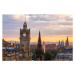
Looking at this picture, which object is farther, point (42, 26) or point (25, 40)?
point (25, 40)

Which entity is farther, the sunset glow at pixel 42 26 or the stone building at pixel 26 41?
the stone building at pixel 26 41

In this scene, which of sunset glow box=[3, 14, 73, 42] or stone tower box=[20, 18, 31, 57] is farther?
stone tower box=[20, 18, 31, 57]

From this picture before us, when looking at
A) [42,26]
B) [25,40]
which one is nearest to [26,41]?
[25,40]

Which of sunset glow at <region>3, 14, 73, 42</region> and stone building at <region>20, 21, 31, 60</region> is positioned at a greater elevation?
sunset glow at <region>3, 14, 73, 42</region>

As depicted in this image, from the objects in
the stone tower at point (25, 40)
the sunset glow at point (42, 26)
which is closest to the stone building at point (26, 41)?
the stone tower at point (25, 40)

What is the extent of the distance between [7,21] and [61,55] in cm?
276

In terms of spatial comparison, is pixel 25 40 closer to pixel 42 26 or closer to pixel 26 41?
pixel 26 41

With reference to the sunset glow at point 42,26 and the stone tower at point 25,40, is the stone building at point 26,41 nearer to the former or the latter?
the stone tower at point 25,40

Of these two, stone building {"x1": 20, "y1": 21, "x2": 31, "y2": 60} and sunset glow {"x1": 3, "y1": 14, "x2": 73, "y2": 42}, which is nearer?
sunset glow {"x1": 3, "y1": 14, "x2": 73, "y2": 42}

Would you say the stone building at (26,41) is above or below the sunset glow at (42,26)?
below

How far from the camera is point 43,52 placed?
262 inches

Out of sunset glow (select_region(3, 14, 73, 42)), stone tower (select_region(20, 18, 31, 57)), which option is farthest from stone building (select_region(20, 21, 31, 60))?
sunset glow (select_region(3, 14, 73, 42))

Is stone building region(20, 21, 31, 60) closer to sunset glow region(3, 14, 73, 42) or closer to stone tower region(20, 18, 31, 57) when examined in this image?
stone tower region(20, 18, 31, 57)
